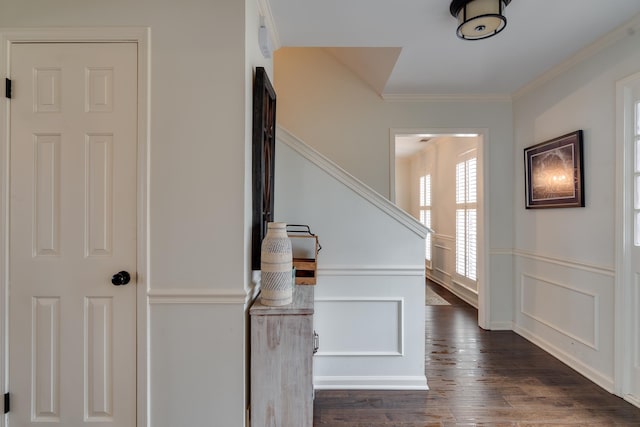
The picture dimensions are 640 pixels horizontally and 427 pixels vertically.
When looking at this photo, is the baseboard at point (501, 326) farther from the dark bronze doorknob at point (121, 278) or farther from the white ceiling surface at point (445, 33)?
the dark bronze doorknob at point (121, 278)

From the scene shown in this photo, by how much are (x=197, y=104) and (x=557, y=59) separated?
2909mm

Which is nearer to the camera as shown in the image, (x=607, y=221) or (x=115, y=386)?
(x=115, y=386)

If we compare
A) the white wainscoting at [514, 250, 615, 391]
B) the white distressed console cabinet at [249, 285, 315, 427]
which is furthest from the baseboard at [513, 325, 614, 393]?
the white distressed console cabinet at [249, 285, 315, 427]

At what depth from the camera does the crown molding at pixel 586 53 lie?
2.06 metres

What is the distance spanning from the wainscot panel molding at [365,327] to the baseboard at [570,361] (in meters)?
1.50

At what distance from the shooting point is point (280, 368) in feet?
5.00

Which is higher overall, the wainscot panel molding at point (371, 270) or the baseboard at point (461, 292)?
the wainscot panel molding at point (371, 270)

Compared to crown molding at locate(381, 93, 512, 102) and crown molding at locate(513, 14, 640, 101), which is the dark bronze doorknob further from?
crown molding at locate(513, 14, 640, 101)

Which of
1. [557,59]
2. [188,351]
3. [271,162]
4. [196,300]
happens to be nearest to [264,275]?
[196,300]

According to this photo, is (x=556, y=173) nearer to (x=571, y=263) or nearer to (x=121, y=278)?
(x=571, y=263)

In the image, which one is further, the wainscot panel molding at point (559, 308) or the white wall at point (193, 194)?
the wainscot panel molding at point (559, 308)

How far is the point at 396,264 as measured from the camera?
218 cm

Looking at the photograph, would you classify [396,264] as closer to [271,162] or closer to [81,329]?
[271,162]

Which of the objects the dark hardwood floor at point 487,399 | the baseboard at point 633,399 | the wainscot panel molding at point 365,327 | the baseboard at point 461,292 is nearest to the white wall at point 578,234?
the baseboard at point 633,399
